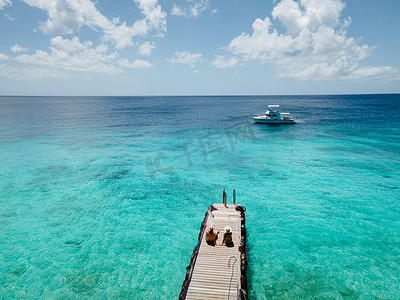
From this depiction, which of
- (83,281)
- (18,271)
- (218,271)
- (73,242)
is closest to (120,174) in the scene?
(73,242)

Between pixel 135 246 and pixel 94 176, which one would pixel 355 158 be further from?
pixel 94 176

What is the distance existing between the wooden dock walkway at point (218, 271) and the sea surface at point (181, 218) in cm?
259

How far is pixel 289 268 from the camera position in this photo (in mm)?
17047

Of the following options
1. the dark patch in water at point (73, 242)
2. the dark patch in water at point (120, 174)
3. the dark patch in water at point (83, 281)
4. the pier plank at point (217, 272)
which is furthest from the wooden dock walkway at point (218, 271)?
the dark patch in water at point (120, 174)

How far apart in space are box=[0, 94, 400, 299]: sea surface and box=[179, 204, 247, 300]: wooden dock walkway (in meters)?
2.59

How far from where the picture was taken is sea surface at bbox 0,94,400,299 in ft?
52.4

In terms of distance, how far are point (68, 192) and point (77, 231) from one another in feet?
29.3

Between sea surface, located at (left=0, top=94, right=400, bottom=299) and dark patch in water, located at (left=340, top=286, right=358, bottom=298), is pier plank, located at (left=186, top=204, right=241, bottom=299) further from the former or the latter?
dark patch in water, located at (left=340, top=286, right=358, bottom=298)

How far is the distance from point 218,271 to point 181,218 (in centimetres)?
980

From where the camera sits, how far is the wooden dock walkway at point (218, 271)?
1272 cm

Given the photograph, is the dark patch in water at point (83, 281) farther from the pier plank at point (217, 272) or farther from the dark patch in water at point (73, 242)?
the pier plank at point (217, 272)

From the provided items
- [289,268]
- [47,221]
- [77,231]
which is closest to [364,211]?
[289,268]

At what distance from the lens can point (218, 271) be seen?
1409 cm

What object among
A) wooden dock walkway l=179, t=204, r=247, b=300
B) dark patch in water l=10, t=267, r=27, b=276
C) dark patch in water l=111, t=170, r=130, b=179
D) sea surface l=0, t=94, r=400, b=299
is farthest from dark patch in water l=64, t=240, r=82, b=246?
dark patch in water l=111, t=170, r=130, b=179
